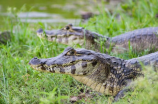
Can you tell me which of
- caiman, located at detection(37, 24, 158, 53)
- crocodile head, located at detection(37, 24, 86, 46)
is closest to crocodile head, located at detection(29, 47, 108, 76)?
caiman, located at detection(37, 24, 158, 53)

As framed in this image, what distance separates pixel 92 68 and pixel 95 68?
0.13ft

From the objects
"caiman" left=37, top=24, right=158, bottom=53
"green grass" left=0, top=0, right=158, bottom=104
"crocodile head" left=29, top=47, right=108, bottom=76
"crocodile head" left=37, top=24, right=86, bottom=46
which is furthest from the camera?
"crocodile head" left=37, top=24, right=86, bottom=46

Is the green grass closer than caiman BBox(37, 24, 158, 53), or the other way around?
the green grass

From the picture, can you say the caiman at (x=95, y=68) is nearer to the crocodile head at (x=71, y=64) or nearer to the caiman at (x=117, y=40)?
the crocodile head at (x=71, y=64)

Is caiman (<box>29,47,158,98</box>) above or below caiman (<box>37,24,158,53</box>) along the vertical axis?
below

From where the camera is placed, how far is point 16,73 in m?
3.56

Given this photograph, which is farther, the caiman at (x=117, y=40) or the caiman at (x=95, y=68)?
the caiman at (x=117, y=40)

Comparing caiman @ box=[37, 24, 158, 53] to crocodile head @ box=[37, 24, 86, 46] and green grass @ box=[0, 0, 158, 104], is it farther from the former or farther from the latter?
green grass @ box=[0, 0, 158, 104]

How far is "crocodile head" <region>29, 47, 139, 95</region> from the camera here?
2889mm

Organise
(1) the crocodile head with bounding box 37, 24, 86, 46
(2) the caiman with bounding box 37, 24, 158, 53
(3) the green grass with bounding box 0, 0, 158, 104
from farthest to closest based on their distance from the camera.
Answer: (1) the crocodile head with bounding box 37, 24, 86, 46, (2) the caiman with bounding box 37, 24, 158, 53, (3) the green grass with bounding box 0, 0, 158, 104

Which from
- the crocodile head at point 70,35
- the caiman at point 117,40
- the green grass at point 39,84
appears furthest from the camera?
the crocodile head at point 70,35

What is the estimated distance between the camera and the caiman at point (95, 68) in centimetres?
289

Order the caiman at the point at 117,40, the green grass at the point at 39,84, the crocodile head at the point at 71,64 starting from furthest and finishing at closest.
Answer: the caiman at the point at 117,40, the crocodile head at the point at 71,64, the green grass at the point at 39,84

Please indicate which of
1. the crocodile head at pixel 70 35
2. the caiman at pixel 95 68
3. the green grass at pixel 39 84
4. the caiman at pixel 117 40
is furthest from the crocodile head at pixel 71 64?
the crocodile head at pixel 70 35
